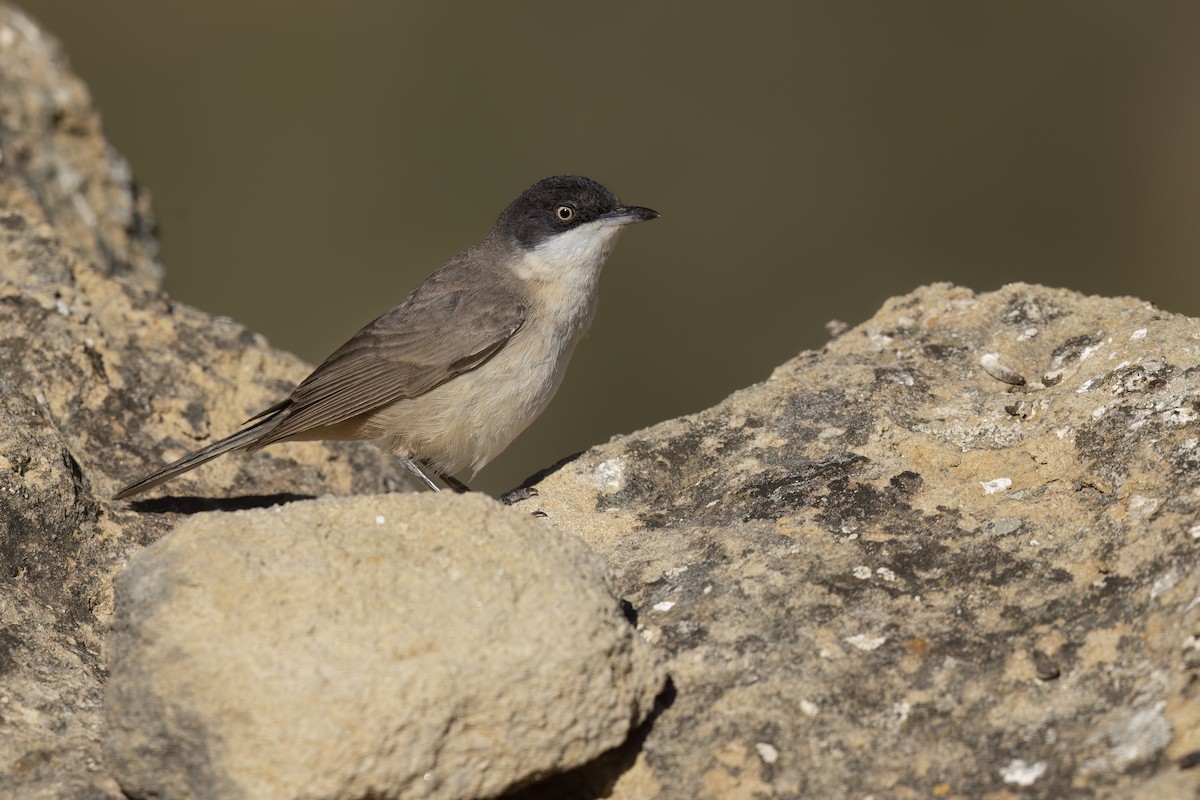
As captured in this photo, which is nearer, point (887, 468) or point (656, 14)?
point (887, 468)

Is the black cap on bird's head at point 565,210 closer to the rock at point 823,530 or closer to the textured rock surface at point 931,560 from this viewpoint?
the rock at point 823,530

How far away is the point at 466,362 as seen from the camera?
5.98 metres

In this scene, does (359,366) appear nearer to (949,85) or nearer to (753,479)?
(753,479)

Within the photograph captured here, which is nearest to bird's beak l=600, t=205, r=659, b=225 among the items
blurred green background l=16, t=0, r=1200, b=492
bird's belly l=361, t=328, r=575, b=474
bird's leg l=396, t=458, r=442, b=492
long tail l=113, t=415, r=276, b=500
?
bird's belly l=361, t=328, r=575, b=474

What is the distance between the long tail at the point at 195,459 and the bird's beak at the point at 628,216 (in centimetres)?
200

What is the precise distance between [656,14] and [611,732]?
13.3m

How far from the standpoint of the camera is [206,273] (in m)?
14.3

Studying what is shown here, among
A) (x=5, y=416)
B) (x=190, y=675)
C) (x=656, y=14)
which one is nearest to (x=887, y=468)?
(x=190, y=675)

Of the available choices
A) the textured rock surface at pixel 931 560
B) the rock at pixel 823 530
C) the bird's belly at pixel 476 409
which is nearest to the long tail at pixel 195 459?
the rock at pixel 823 530

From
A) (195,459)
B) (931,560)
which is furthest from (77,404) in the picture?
(931,560)

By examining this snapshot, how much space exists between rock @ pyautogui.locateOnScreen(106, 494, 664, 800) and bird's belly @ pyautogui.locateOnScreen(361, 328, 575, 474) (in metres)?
2.43

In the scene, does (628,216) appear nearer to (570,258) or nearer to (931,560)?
(570,258)

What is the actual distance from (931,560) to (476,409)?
2.61 m

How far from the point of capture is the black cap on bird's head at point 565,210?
6.41m
